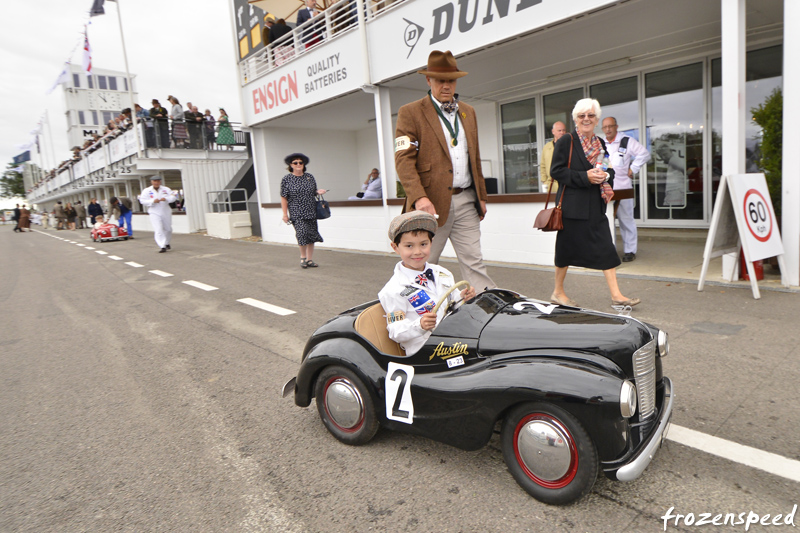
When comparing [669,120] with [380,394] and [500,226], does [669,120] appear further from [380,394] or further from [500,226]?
[380,394]

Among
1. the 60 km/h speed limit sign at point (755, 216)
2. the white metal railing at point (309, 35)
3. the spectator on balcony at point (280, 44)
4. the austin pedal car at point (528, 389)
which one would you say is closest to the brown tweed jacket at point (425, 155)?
the austin pedal car at point (528, 389)

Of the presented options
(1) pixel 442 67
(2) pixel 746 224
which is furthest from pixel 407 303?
(2) pixel 746 224

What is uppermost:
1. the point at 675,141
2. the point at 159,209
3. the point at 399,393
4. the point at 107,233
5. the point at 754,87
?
the point at 754,87

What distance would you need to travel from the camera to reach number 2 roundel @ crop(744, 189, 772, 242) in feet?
16.1

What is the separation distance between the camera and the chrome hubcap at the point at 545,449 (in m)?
1.86

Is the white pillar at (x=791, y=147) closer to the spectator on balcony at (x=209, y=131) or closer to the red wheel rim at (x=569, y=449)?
the red wheel rim at (x=569, y=449)

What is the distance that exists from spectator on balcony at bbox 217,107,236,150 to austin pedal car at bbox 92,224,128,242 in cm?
672

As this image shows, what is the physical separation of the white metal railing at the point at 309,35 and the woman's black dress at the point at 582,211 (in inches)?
248

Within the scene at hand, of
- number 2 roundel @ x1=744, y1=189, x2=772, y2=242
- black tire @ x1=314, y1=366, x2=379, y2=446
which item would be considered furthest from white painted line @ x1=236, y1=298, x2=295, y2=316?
number 2 roundel @ x1=744, y1=189, x2=772, y2=242

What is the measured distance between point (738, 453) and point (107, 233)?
21.3m

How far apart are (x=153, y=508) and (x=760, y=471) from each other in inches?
103

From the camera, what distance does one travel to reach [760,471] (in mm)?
2105

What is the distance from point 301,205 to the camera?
9086 mm

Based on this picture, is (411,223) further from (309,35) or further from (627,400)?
(309,35)
